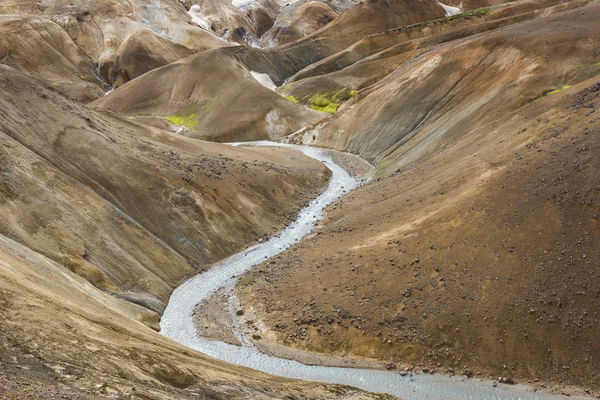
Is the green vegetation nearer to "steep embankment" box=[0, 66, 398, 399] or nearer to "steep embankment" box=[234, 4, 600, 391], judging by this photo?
"steep embankment" box=[0, 66, 398, 399]

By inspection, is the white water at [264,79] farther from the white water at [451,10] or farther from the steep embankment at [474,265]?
the steep embankment at [474,265]

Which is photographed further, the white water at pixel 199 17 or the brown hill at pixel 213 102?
the white water at pixel 199 17

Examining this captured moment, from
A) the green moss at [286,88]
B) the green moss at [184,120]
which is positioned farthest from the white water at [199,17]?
the green moss at [184,120]

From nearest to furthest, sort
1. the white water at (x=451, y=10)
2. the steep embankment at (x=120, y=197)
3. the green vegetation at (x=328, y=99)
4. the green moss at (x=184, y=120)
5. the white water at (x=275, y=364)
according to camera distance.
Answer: the white water at (x=275, y=364) < the steep embankment at (x=120, y=197) < the green moss at (x=184, y=120) < the green vegetation at (x=328, y=99) < the white water at (x=451, y=10)

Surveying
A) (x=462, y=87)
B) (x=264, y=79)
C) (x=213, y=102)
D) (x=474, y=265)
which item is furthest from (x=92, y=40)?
(x=474, y=265)

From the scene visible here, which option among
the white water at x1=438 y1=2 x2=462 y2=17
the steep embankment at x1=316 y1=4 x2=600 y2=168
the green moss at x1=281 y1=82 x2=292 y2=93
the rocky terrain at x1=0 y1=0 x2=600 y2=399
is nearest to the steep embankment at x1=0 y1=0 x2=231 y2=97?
the green moss at x1=281 y1=82 x2=292 y2=93

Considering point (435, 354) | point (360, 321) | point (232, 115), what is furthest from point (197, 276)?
→ point (232, 115)
